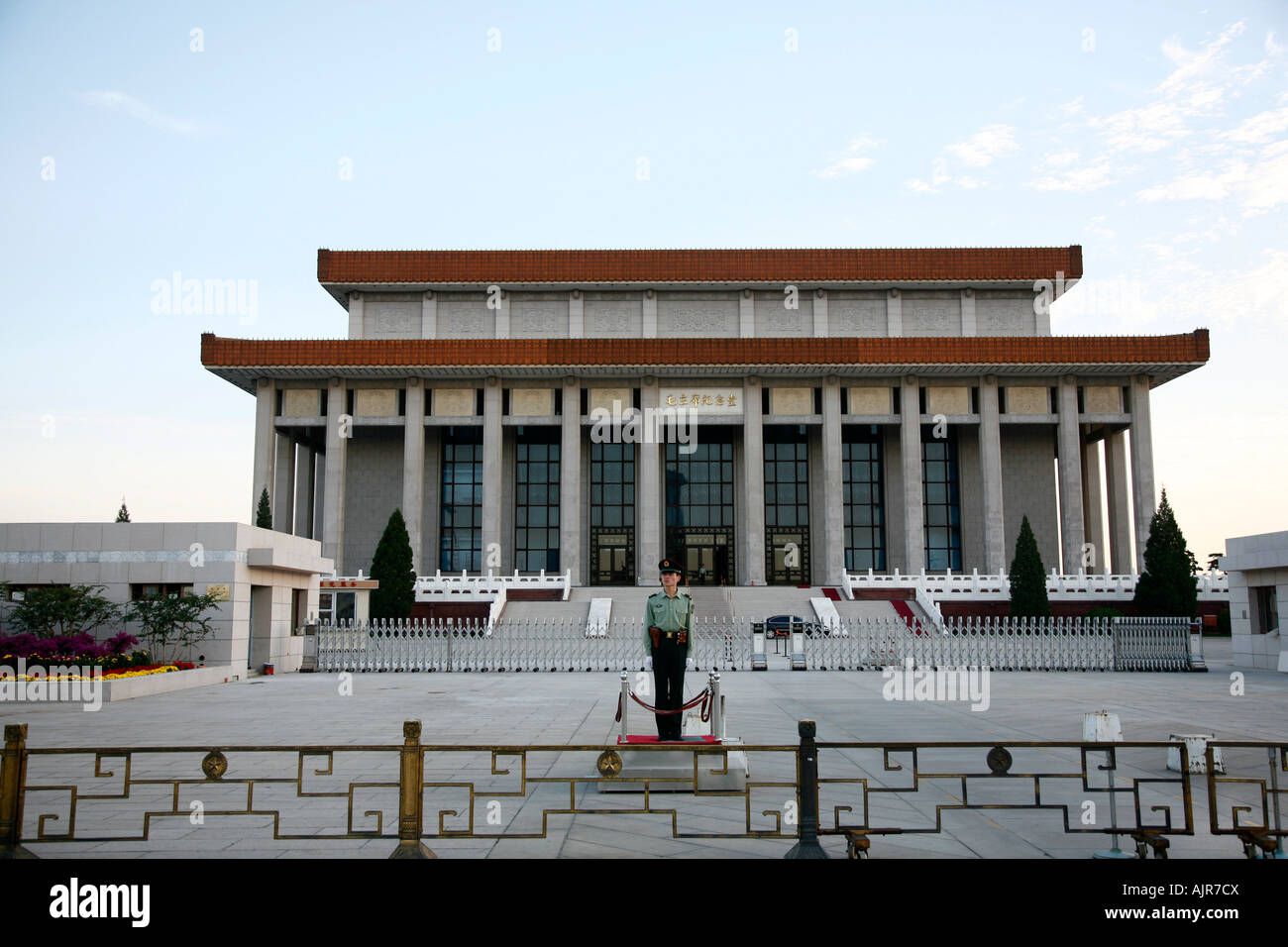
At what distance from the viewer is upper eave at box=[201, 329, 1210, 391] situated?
1741 inches

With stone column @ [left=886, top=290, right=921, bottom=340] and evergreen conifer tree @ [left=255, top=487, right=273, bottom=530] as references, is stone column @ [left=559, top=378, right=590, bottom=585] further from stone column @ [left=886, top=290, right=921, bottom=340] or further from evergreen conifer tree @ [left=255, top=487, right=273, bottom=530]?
stone column @ [left=886, top=290, right=921, bottom=340]

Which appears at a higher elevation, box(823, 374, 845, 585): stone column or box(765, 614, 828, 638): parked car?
box(823, 374, 845, 585): stone column

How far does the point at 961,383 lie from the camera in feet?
152

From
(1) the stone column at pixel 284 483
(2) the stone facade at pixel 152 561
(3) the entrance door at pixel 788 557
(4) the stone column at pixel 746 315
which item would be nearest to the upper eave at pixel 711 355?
(1) the stone column at pixel 284 483

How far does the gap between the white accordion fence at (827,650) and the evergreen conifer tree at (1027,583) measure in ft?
36.0

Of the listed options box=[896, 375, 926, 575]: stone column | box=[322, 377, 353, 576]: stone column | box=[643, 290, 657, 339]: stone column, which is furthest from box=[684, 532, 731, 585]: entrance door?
box=[322, 377, 353, 576]: stone column

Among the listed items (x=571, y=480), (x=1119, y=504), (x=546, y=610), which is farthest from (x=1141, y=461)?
(x=546, y=610)

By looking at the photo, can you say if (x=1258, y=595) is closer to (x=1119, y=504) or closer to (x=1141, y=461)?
(x=1141, y=461)

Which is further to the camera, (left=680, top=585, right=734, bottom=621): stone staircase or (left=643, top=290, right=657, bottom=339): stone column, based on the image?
(left=643, top=290, right=657, bottom=339): stone column

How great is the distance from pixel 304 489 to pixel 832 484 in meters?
26.3

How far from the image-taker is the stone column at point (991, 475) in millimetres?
44625

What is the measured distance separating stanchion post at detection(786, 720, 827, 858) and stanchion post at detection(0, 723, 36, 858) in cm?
489

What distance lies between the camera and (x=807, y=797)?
6.24m

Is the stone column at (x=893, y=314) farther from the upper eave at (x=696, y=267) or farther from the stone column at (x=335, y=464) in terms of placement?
the stone column at (x=335, y=464)
